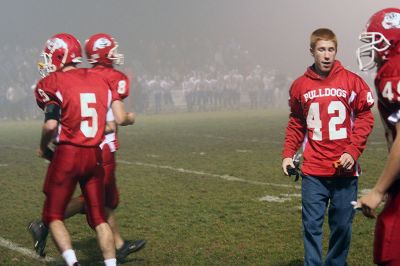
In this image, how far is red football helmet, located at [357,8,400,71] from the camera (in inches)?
125

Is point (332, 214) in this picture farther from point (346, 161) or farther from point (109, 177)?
point (109, 177)

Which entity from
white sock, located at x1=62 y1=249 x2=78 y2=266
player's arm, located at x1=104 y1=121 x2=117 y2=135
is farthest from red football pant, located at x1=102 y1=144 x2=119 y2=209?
white sock, located at x1=62 y1=249 x2=78 y2=266

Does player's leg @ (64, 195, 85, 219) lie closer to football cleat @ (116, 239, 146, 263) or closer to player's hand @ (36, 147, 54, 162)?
football cleat @ (116, 239, 146, 263)

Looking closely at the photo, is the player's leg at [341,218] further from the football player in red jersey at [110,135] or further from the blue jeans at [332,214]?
the football player in red jersey at [110,135]

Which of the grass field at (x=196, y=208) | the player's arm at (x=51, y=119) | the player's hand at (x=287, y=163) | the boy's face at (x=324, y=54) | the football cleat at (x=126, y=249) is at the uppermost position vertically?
the boy's face at (x=324, y=54)

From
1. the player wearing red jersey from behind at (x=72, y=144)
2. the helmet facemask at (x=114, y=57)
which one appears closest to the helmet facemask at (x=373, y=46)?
the player wearing red jersey from behind at (x=72, y=144)

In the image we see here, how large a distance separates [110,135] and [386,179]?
3.13 metres

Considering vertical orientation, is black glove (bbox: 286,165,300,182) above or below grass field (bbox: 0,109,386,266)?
above

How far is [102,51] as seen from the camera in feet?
18.9

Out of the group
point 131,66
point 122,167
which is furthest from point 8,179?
point 131,66

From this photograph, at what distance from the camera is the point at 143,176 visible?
10805 mm

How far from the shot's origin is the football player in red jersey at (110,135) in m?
5.61

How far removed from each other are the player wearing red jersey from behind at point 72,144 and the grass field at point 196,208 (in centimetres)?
106

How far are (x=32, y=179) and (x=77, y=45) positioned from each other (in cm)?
637
